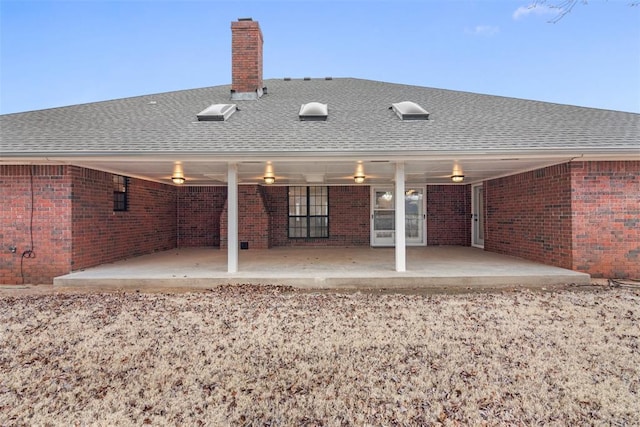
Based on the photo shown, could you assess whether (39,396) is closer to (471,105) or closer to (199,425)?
(199,425)

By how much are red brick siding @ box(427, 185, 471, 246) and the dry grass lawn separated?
6.69 meters

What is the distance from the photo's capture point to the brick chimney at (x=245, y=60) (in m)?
10.2

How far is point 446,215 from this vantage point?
11.9 meters

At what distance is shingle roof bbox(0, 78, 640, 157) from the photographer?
20.2 feet

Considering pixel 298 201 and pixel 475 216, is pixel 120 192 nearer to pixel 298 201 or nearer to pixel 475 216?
pixel 298 201

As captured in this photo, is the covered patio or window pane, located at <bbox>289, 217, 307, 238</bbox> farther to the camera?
window pane, located at <bbox>289, 217, 307, 238</bbox>

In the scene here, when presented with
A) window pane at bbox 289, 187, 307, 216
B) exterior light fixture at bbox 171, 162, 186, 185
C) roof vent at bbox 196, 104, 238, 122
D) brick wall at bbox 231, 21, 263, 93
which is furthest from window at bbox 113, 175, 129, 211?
window pane at bbox 289, 187, 307, 216

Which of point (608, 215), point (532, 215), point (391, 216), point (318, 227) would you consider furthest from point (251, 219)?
point (608, 215)

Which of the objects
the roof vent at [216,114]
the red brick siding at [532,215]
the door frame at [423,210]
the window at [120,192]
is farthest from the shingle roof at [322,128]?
the door frame at [423,210]

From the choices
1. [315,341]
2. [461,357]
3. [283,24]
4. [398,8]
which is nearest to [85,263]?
[315,341]

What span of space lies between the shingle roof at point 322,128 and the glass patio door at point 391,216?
3.52 m

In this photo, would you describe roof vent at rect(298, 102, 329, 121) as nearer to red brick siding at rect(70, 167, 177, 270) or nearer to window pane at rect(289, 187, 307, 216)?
window pane at rect(289, 187, 307, 216)

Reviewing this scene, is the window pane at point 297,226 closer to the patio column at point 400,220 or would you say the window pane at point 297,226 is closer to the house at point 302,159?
the house at point 302,159

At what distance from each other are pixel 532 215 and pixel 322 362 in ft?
23.4
